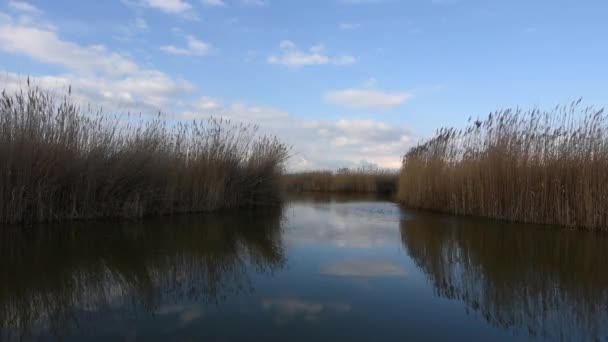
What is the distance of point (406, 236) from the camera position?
5.79m

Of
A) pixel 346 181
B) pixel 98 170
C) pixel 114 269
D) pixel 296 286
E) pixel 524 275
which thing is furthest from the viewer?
pixel 346 181

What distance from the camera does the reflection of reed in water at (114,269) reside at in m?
2.57

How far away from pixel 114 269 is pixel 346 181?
61.8 feet

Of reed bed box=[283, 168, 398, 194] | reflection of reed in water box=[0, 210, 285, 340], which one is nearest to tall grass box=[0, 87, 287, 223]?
reflection of reed in water box=[0, 210, 285, 340]

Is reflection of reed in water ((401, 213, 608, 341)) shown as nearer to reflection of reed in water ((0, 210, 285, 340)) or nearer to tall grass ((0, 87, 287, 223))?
reflection of reed in water ((0, 210, 285, 340))

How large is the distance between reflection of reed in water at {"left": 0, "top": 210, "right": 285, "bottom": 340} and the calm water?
12 mm

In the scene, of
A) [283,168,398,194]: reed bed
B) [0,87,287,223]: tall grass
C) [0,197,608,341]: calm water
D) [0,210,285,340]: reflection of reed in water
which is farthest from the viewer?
[283,168,398,194]: reed bed

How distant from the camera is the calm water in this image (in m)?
2.38

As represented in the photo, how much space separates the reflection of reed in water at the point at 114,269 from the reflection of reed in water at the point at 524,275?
5.04ft

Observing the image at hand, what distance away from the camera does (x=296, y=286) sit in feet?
10.6

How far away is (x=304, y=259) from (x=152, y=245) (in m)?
1.63

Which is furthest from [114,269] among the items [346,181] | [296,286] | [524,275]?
[346,181]

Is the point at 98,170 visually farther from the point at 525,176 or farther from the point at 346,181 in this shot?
the point at 346,181

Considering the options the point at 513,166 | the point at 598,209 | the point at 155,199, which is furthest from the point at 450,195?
the point at 155,199
